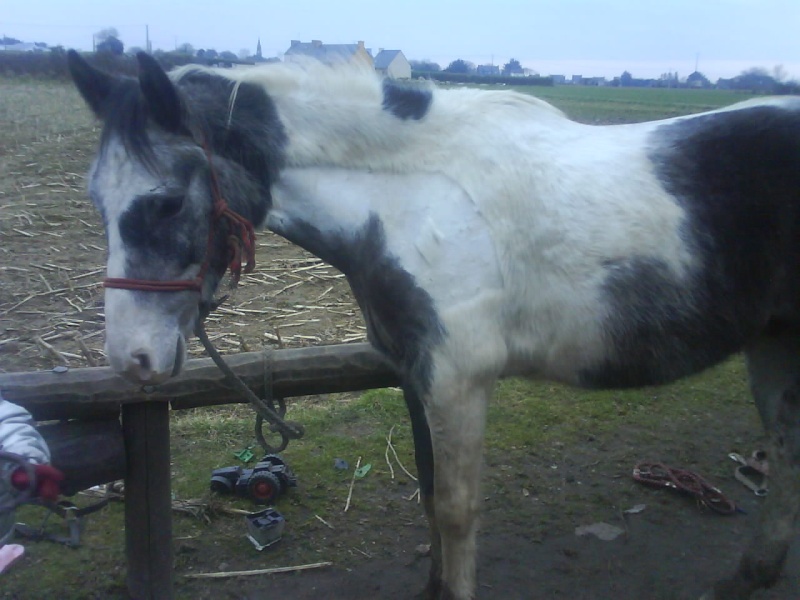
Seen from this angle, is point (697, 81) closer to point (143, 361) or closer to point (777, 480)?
point (777, 480)

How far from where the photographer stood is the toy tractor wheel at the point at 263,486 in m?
3.71

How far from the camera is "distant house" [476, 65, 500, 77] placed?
575cm

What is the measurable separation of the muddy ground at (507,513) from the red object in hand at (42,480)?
1.37 meters

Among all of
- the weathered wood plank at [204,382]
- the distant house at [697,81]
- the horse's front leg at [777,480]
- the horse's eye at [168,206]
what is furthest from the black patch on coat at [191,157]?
the distant house at [697,81]

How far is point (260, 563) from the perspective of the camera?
131 inches

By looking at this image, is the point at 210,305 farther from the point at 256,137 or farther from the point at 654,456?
the point at 654,456

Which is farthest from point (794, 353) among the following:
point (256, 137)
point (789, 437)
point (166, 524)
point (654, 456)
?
point (166, 524)

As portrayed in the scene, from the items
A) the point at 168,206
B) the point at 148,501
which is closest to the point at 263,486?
the point at 148,501

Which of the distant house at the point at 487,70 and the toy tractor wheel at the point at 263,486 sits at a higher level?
the distant house at the point at 487,70

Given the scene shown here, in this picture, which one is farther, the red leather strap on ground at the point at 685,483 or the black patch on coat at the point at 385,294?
the red leather strap on ground at the point at 685,483

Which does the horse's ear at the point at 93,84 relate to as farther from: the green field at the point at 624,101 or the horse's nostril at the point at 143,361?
the green field at the point at 624,101

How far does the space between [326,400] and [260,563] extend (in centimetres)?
178

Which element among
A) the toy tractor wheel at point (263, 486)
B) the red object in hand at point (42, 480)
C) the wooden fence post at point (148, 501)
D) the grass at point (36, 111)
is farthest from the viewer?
the grass at point (36, 111)

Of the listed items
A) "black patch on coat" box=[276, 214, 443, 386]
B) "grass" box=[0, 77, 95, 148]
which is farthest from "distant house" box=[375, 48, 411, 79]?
"grass" box=[0, 77, 95, 148]
